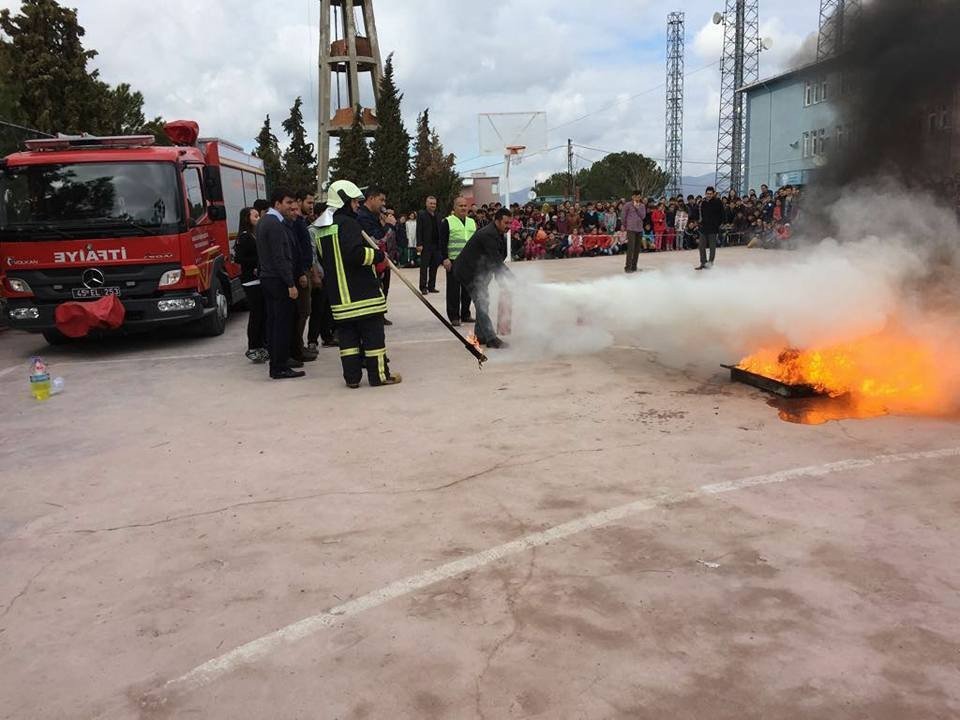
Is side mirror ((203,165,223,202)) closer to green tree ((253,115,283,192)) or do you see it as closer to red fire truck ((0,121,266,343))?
red fire truck ((0,121,266,343))

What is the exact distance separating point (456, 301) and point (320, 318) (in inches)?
75.9

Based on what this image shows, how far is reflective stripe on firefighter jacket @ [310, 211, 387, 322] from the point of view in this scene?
22.2ft

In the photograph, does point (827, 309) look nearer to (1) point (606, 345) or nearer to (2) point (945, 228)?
(2) point (945, 228)

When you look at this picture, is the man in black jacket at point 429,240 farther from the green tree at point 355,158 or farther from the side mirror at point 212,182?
the green tree at point 355,158

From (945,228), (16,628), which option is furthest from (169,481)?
(945,228)

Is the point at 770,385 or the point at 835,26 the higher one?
the point at 835,26

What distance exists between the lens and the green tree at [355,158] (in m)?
33.5

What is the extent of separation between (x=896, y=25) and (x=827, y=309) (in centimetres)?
252

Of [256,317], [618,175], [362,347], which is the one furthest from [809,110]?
[618,175]

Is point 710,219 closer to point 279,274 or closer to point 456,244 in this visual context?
point 456,244

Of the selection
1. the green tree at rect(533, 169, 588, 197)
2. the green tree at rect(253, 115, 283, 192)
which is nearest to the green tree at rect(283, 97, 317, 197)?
the green tree at rect(253, 115, 283, 192)

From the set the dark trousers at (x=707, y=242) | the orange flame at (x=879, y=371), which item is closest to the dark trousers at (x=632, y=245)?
the dark trousers at (x=707, y=242)

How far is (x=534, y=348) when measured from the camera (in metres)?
8.59

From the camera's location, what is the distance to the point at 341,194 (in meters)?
6.75
